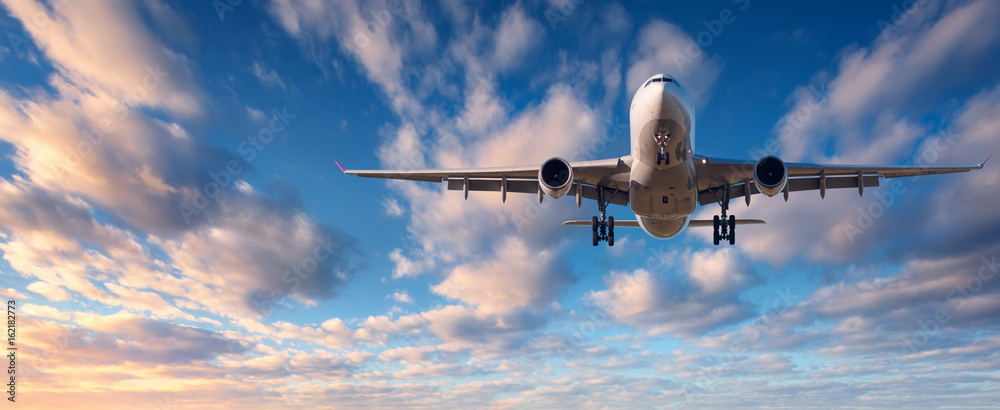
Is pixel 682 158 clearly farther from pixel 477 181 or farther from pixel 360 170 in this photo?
pixel 360 170

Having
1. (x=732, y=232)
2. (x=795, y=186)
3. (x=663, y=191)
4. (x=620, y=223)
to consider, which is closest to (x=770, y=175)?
(x=663, y=191)

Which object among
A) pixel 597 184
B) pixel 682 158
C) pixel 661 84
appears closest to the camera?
pixel 661 84

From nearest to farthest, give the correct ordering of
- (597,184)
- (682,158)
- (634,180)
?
(682,158) → (634,180) → (597,184)

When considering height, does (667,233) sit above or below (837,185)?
below

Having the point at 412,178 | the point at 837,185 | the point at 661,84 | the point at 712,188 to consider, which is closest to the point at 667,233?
the point at 712,188

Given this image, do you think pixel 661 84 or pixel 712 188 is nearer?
pixel 661 84

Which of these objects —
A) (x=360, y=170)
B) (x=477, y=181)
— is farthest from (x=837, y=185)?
(x=360, y=170)

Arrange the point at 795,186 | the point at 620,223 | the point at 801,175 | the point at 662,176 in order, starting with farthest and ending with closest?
the point at 620,223 → the point at 795,186 → the point at 801,175 → the point at 662,176

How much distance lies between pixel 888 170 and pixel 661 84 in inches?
558

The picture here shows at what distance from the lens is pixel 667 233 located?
29.4 m

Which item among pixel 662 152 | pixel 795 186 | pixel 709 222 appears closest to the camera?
pixel 662 152

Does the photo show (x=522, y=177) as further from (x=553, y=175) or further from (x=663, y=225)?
(x=663, y=225)

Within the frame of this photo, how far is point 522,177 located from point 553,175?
4.09 meters

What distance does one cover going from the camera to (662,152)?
21.6 m
